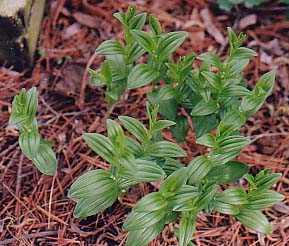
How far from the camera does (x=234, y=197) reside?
174 centimetres

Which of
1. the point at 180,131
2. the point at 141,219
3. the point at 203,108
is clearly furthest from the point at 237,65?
the point at 141,219

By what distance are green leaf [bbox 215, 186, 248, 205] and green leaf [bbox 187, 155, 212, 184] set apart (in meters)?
0.10

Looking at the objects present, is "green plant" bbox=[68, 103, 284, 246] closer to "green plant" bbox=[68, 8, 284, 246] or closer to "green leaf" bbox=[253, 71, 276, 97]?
"green plant" bbox=[68, 8, 284, 246]

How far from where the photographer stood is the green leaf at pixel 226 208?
173cm

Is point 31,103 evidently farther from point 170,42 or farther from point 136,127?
point 170,42

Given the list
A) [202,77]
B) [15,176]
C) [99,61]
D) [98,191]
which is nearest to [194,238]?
[98,191]

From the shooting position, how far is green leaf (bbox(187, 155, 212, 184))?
5.63ft

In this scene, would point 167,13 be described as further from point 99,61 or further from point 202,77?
point 202,77

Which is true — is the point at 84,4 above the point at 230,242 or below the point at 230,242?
above

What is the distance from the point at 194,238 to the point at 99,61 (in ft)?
2.81

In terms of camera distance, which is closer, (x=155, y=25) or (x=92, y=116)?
(x=155, y=25)

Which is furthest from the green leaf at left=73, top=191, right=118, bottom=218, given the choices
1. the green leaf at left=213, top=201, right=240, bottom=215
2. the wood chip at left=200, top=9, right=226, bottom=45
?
the wood chip at left=200, top=9, right=226, bottom=45

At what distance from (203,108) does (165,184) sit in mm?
367

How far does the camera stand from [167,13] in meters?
2.53
